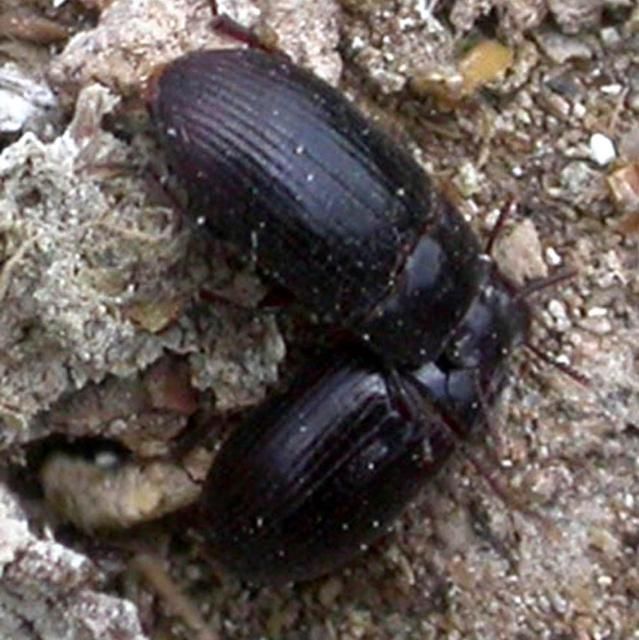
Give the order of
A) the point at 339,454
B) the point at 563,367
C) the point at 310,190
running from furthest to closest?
the point at 563,367
the point at 339,454
the point at 310,190

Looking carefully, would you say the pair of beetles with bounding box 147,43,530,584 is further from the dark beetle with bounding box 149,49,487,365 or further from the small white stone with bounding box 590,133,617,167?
the small white stone with bounding box 590,133,617,167

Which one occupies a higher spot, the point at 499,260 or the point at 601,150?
the point at 601,150

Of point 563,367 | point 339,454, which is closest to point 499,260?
point 563,367

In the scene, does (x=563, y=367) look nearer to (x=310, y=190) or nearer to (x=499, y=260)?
(x=499, y=260)

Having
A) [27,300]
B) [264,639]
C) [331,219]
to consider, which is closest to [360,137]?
[331,219]

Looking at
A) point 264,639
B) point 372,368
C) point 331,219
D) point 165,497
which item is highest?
point 331,219

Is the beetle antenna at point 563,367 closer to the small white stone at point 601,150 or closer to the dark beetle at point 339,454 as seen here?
the dark beetle at point 339,454

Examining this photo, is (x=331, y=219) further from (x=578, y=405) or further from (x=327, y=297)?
(x=578, y=405)

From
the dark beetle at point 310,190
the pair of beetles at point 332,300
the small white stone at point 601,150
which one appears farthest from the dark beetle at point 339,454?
the small white stone at point 601,150
